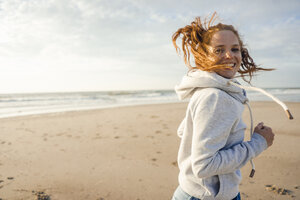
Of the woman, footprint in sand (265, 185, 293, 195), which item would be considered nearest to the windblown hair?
the woman

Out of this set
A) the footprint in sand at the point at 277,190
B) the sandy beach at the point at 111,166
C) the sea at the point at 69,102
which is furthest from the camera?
the sea at the point at 69,102

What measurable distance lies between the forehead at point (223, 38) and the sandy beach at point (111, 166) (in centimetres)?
222

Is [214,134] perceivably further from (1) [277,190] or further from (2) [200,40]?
(1) [277,190]

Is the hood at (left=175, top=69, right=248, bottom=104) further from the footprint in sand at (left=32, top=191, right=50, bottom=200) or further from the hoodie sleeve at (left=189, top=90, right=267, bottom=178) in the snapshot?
the footprint in sand at (left=32, top=191, right=50, bottom=200)

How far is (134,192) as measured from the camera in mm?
2922

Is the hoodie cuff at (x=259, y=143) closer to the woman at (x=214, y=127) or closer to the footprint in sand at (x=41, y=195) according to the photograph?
the woman at (x=214, y=127)

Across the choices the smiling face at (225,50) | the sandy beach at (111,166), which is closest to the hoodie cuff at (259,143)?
the smiling face at (225,50)

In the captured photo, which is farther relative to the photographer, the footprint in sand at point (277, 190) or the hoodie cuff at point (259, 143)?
the footprint in sand at point (277, 190)

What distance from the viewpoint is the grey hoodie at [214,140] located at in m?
1.07

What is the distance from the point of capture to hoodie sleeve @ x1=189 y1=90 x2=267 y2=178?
3.51 feet

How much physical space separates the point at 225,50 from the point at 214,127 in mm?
596

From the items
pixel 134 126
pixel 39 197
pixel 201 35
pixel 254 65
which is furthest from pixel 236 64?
pixel 134 126

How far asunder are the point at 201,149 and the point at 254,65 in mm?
1126

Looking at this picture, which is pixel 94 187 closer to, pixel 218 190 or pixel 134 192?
pixel 134 192
